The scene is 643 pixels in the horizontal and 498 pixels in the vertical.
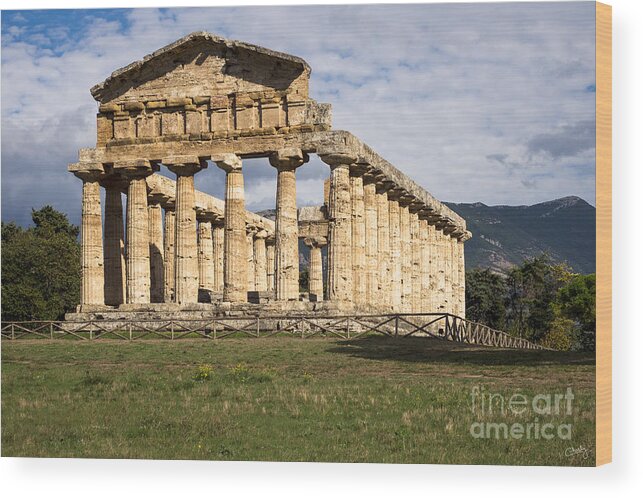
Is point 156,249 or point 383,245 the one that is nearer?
point 383,245

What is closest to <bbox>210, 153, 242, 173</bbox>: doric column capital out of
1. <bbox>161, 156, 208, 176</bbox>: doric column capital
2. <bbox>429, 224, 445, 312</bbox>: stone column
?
<bbox>161, 156, 208, 176</bbox>: doric column capital

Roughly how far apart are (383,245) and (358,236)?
5508 millimetres

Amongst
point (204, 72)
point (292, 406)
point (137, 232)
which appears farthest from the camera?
point (137, 232)

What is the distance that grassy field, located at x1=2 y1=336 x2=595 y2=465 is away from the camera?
20.3 metres

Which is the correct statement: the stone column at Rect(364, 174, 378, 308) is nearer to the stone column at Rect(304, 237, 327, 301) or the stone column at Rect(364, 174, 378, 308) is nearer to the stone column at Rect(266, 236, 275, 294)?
the stone column at Rect(304, 237, 327, 301)

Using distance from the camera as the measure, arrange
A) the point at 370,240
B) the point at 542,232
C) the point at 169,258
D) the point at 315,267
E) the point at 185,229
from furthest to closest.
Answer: the point at 315,267 < the point at 169,258 < the point at 370,240 < the point at 185,229 < the point at 542,232

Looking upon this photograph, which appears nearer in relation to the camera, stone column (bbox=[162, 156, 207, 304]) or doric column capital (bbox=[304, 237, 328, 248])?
stone column (bbox=[162, 156, 207, 304])

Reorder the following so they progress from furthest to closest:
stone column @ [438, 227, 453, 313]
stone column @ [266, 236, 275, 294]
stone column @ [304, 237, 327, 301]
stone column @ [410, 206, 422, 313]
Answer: stone column @ [266, 236, 275, 294] < stone column @ [438, 227, 453, 313] < stone column @ [304, 237, 327, 301] < stone column @ [410, 206, 422, 313]

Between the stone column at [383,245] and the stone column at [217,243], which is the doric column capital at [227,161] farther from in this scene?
the stone column at [217,243]

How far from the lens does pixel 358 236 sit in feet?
172

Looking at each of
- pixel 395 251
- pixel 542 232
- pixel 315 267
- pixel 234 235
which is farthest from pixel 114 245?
pixel 542 232

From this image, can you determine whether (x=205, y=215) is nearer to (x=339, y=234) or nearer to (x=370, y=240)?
(x=370, y=240)

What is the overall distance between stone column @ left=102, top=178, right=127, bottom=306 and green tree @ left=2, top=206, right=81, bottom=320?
19.2 ft

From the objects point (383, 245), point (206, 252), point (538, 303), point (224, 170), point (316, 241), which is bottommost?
point (538, 303)
